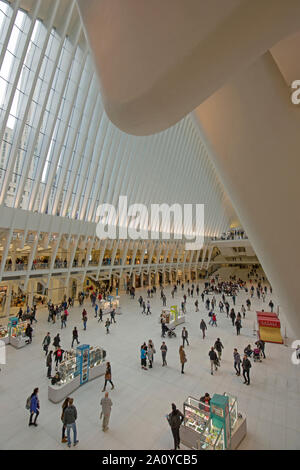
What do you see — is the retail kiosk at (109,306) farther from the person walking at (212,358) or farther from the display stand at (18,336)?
the person walking at (212,358)

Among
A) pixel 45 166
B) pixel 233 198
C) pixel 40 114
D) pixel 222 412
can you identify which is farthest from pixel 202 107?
pixel 45 166

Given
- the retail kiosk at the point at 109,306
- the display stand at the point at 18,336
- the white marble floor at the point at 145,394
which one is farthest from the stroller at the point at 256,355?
the display stand at the point at 18,336

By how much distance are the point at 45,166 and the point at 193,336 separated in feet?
45.3

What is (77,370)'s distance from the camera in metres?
8.05

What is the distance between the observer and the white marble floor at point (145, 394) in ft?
18.8

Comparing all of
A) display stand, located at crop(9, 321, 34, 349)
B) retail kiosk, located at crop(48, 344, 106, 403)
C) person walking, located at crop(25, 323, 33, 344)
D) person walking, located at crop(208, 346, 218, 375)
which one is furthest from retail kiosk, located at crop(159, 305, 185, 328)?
display stand, located at crop(9, 321, 34, 349)

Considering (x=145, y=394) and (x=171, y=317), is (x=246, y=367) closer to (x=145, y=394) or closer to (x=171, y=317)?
(x=145, y=394)

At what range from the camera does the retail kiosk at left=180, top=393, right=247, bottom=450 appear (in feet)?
17.2

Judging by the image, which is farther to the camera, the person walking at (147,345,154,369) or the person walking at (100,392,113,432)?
the person walking at (147,345,154,369)

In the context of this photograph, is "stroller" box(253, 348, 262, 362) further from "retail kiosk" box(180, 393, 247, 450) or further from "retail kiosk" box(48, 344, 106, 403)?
"retail kiosk" box(48, 344, 106, 403)

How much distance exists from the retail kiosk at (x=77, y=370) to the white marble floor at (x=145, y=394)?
0.76 feet

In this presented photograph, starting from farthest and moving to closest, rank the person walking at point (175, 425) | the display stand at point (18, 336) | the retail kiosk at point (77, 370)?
the display stand at point (18, 336)
the retail kiosk at point (77, 370)
the person walking at point (175, 425)

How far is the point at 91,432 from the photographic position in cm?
592

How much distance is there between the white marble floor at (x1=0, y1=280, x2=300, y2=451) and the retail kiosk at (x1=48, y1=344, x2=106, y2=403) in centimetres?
23
